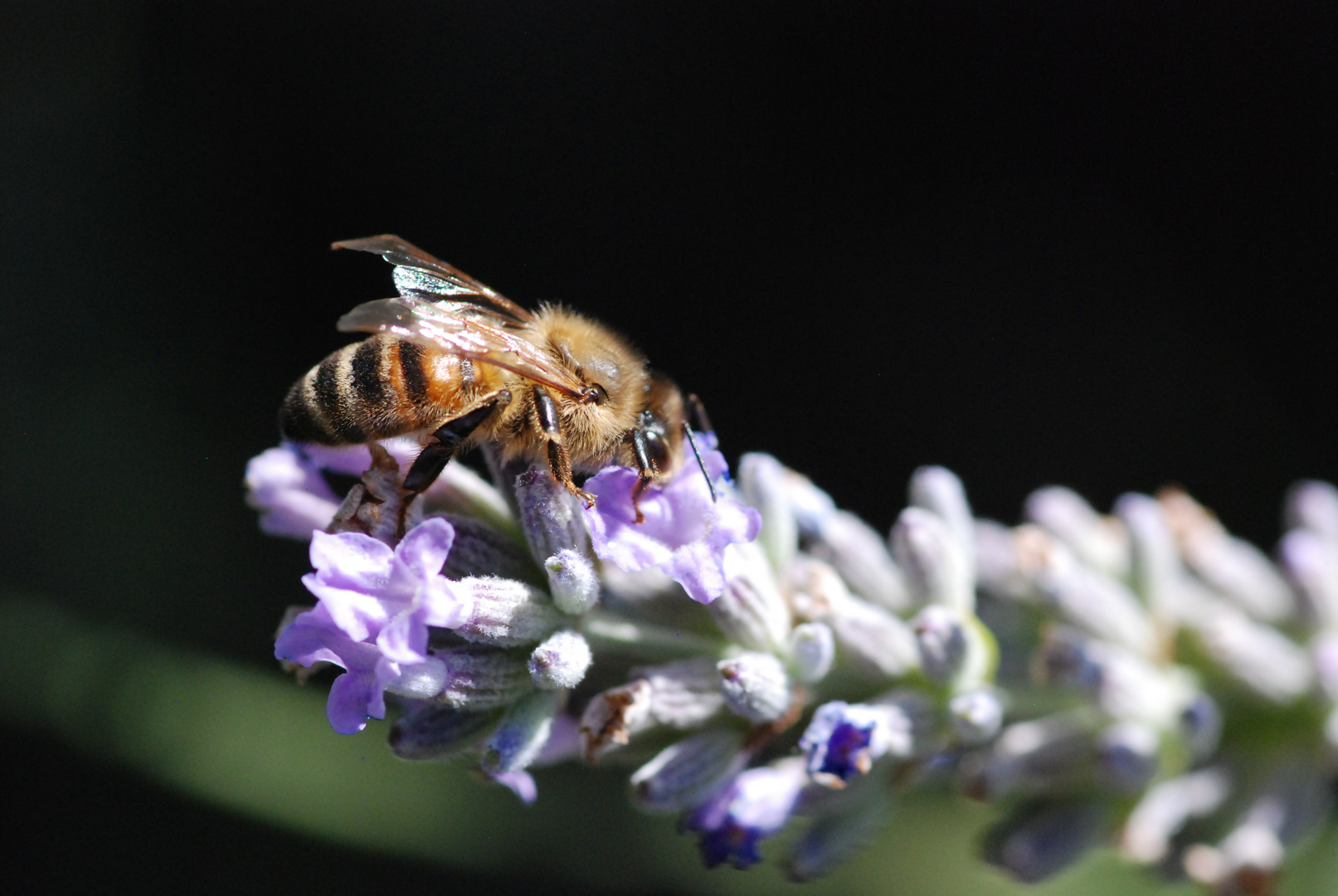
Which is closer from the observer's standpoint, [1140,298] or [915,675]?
[915,675]

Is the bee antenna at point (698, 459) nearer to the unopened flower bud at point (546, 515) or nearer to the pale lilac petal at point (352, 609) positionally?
the unopened flower bud at point (546, 515)

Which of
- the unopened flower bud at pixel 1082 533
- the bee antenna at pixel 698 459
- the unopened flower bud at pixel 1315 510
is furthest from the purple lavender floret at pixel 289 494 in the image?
the unopened flower bud at pixel 1315 510

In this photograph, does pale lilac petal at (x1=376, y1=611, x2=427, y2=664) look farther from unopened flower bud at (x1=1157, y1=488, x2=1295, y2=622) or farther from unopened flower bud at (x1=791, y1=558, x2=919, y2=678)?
unopened flower bud at (x1=1157, y1=488, x2=1295, y2=622)

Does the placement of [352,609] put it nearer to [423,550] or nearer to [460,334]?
[423,550]

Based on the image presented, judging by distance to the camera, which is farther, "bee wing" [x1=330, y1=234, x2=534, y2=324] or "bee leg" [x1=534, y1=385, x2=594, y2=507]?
"bee wing" [x1=330, y1=234, x2=534, y2=324]

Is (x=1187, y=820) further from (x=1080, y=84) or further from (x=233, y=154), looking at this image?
(x=233, y=154)

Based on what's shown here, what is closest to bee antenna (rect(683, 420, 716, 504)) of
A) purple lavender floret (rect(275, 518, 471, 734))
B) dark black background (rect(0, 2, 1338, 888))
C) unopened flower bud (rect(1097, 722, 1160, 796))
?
purple lavender floret (rect(275, 518, 471, 734))

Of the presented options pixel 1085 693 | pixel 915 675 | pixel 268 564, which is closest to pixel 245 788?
A: pixel 268 564
